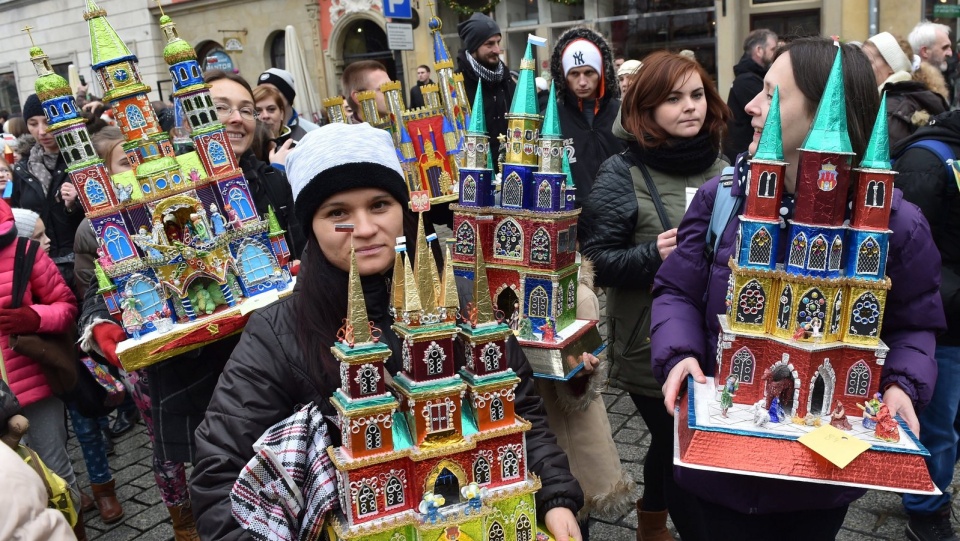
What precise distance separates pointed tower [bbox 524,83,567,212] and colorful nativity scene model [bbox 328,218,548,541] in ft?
4.73

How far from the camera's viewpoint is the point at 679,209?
3.58 m

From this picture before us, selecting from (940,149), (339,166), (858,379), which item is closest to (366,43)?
(940,149)

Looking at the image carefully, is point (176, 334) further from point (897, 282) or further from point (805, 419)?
point (897, 282)

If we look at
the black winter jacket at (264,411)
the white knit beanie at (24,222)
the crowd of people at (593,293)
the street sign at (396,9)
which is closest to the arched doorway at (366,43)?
the street sign at (396,9)

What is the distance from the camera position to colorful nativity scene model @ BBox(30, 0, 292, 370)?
326 centimetres

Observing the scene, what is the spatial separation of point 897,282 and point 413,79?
18.6 meters

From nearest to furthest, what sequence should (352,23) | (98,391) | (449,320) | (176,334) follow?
(449,320)
(176,334)
(98,391)
(352,23)

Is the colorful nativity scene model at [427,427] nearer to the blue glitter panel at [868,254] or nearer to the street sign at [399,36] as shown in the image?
the blue glitter panel at [868,254]

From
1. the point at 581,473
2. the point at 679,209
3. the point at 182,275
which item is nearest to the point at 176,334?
the point at 182,275

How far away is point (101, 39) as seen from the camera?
3.38 m

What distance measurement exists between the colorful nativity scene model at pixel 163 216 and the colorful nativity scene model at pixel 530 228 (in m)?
1.09

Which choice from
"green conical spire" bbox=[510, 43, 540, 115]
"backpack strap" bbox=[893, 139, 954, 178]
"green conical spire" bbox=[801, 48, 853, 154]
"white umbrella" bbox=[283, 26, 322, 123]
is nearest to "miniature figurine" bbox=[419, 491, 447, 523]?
"green conical spire" bbox=[801, 48, 853, 154]

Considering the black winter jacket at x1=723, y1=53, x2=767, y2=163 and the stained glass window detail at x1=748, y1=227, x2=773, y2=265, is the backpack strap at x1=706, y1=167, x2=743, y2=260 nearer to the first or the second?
the stained glass window detail at x1=748, y1=227, x2=773, y2=265

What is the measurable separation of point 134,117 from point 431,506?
2.51 meters
